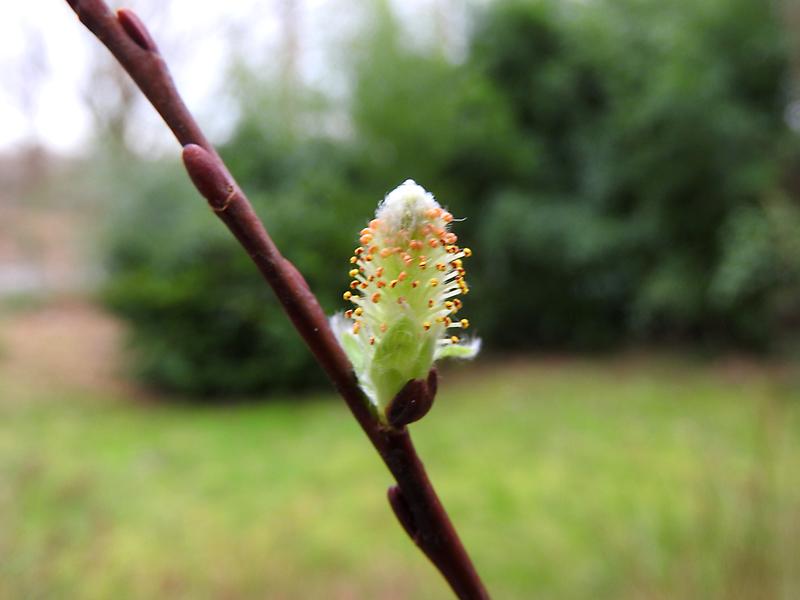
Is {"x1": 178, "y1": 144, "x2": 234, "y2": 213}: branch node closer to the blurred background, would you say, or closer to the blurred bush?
the blurred background

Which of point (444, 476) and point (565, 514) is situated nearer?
point (565, 514)

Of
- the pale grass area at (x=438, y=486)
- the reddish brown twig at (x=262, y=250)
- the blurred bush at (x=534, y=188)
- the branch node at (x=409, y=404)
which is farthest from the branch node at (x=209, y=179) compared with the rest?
the blurred bush at (x=534, y=188)

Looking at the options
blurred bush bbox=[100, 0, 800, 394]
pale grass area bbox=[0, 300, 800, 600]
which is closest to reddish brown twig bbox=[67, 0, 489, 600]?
pale grass area bbox=[0, 300, 800, 600]

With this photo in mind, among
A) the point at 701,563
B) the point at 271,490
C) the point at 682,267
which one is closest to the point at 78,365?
the point at 271,490

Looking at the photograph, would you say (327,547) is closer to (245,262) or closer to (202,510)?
(202,510)

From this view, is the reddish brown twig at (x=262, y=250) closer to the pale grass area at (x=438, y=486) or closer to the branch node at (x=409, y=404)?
the branch node at (x=409, y=404)

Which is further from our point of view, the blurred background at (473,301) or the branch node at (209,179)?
the blurred background at (473,301)
